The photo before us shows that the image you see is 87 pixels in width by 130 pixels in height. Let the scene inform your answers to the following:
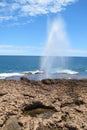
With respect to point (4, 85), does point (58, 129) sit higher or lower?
lower

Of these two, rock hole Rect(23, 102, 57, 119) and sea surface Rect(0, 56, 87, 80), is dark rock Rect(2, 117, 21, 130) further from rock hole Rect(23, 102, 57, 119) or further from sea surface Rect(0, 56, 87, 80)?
sea surface Rect(0, 56, 87, 80)

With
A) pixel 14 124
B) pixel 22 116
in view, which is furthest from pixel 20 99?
pixel 14 124

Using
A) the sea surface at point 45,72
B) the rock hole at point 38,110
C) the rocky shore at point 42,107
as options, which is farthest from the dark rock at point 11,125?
the sea surface at point 45,72

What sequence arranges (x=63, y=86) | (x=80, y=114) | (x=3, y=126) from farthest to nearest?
(x=63, y=86)
(x=80, y=114)
(x=3, y=126)

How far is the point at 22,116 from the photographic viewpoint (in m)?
17.3

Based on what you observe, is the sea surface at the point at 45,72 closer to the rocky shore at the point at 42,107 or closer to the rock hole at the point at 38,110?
the rocky shore at the point at 42,107

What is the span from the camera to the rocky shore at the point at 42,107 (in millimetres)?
16125

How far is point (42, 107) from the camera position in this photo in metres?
19.0

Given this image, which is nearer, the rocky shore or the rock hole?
the rocky shore

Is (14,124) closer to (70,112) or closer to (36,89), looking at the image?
(70,112)

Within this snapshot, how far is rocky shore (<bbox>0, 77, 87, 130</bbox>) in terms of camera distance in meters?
16.1

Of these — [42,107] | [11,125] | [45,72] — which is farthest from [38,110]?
[45,72]

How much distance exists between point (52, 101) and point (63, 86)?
4070 mm

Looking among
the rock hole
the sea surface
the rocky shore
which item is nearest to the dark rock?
the rocky shore
